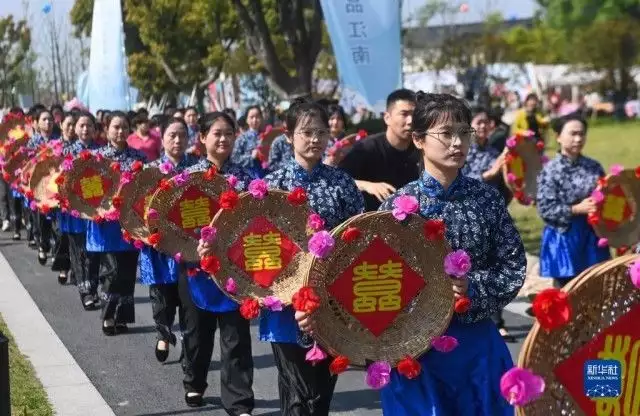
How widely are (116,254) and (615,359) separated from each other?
695cm

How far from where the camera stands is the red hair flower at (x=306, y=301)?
408cm

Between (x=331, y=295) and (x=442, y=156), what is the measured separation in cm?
65

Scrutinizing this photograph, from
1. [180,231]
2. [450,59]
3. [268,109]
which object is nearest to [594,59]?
[450,59]

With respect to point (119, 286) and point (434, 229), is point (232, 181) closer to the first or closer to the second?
point (434, 229)

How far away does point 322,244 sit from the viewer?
13.7 ft

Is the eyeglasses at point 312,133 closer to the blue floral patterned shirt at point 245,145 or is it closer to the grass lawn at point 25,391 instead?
the grass lawn at point 25,391

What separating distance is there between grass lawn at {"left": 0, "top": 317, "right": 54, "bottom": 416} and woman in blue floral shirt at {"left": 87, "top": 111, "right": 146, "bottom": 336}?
52.9 inches

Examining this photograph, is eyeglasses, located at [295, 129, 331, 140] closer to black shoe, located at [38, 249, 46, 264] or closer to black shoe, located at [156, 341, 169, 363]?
black shoe, located at [156, 341, 169, 363]

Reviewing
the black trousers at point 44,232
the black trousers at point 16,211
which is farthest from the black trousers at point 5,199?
the black trousers at point 44,232

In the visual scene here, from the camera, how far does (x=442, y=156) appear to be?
14.1ft

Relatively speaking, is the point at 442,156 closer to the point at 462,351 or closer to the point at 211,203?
the point at 462,351

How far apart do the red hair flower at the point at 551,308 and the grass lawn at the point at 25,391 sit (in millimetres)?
3817

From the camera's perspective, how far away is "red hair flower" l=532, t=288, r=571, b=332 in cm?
320

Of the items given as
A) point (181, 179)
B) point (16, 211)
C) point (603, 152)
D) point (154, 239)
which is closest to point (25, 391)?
point (154, 239)
